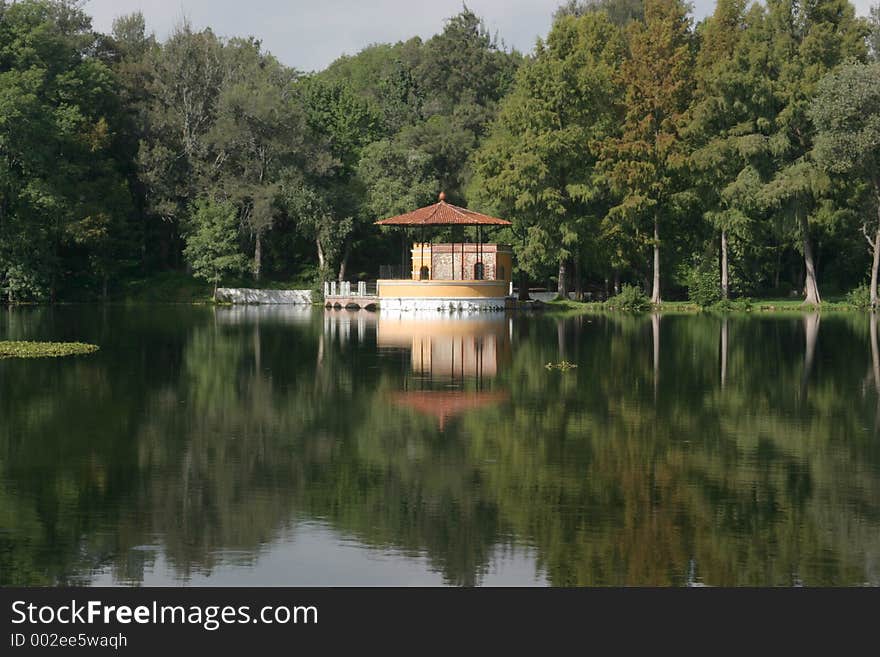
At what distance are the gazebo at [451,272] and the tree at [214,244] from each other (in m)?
12.0

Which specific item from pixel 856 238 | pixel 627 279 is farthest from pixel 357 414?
pixel 627 279

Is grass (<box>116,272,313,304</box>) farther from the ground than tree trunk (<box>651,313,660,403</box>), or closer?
farther from the ground

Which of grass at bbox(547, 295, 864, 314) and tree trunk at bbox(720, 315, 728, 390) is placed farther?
grass at bbox(547, 295, 864, 314)

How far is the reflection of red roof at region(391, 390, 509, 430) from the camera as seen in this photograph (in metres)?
24.0

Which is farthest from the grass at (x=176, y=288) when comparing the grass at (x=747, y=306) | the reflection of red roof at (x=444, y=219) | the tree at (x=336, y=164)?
the grass at (x=747, y=306)

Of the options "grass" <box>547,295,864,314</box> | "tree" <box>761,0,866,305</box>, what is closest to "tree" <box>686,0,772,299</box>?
"tree" <box>761,0,866,305</box>

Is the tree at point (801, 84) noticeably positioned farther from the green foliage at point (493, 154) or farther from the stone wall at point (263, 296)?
the stone wall at point (263, 296)

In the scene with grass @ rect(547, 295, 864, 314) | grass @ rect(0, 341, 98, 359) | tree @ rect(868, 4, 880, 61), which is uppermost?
tree @ rect(868, 4, 880, 61)

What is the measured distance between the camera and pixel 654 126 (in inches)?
2709

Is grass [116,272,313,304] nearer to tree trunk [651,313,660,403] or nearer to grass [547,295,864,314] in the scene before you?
grass [547,295,864,314]

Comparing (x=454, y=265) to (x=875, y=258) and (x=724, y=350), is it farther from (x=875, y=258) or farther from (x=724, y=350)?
(x=724, y=350)

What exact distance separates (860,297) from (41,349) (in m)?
44.9

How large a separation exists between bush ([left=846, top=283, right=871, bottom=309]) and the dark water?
105 ft

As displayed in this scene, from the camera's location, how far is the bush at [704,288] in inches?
2704
